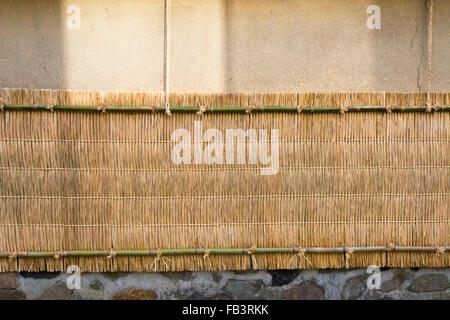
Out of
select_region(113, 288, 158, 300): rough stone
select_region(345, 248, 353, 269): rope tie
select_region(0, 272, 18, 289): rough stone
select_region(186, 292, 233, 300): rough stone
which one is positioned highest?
select_region(345, 248, 353, 269): rope tie

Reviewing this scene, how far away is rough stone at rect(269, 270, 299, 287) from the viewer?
10.2ft

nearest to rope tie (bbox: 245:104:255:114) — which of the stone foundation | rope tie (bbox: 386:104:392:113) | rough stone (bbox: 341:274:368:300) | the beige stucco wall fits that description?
the beige stucco wall

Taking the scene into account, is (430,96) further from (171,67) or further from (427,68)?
(171,67)

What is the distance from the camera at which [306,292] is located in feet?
10.3

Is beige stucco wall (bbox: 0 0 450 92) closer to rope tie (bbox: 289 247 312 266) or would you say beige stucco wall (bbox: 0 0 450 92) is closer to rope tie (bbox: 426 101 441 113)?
rope tie (bbox: 426 101 441 113)

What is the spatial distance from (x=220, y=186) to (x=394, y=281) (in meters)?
1.47

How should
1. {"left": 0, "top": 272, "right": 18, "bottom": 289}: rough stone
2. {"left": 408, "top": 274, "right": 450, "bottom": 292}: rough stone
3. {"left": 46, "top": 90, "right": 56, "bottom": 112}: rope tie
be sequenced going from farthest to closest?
{"left": 408, "top": 274, "right": 450, "bottom": 292}: rough stone, {"left": 0, "top": 272, "right": 18, "bottom": 289}: rough stone, {"left": 46, "top": 90, "right": 56, "bottom": 112}: rope tie

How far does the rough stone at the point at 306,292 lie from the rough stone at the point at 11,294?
1.92 metres

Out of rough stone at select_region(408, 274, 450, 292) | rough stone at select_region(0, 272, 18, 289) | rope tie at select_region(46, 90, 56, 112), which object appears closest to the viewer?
rope tie at select_region(46, 90, 56, 112)

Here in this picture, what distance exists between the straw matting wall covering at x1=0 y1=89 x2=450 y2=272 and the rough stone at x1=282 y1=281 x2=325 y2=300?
0.55ft

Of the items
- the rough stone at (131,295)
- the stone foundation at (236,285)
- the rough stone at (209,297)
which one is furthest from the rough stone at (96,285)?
the rough stone at (209,297)

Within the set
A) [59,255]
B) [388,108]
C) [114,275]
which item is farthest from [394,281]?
[59,255]

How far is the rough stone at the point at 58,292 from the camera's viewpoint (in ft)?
10.0

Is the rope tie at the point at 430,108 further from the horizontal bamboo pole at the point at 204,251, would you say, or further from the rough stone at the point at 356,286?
the rough stone at the point at 356,286
